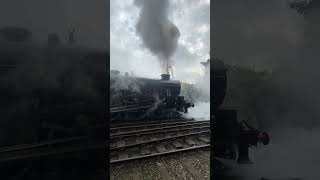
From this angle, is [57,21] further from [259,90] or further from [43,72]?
[259,90]

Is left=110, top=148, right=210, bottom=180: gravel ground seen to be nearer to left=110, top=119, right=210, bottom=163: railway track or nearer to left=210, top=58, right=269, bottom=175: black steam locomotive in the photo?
left=110, top=119, right=210, bottom=163: railway track

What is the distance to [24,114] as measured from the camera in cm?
232

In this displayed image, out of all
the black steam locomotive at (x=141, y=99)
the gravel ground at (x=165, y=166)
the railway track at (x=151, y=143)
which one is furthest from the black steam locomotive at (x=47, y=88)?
the black steam locomotive at (x=141, y=99)

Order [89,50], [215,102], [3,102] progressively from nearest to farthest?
[3,102] < [89,50] < [215,102]

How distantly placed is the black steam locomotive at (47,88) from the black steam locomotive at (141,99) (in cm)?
903

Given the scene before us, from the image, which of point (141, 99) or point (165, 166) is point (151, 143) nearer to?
point (165, 166)

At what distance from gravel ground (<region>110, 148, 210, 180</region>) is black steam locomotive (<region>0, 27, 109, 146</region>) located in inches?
107

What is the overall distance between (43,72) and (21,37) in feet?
1.14

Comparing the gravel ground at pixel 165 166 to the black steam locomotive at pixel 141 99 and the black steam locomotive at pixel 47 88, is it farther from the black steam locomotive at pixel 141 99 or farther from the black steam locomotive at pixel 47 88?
the black steam locomotive at pixel 141 99

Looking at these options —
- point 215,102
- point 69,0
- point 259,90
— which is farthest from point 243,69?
point 69,0

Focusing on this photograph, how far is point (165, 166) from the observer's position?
548 centimetres

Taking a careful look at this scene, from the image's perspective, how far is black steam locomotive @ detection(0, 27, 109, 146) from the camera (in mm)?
2277

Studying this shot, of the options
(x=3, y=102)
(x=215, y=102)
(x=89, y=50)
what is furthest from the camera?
(x=215, y=102)

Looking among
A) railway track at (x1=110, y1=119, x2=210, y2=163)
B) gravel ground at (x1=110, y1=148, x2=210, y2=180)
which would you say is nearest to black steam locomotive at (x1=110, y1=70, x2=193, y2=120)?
railway track at (x1=110, y1=119, x2=210, y2=163)
